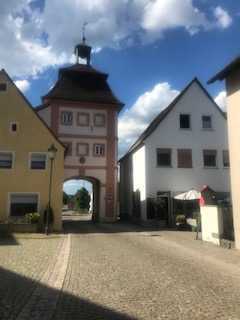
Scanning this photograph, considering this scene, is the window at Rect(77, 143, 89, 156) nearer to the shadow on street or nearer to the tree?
the shadow on street

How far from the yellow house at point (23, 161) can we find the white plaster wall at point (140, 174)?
8185 millimetres

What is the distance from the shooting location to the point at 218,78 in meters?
16.9

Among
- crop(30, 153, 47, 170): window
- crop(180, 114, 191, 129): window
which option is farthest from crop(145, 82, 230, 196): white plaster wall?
crop(30, 153, 47, 170): window

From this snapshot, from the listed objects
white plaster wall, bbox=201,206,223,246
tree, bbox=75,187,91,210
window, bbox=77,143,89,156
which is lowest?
white plaster wall, bbox=201,206,223,246

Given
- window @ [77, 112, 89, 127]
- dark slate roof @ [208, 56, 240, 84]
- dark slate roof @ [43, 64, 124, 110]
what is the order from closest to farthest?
→ dark slate roof @ [208, 56, 240, 84], window @ [77, 112, 89, 127], dark slate roof @ [43, 64, 124, 110]

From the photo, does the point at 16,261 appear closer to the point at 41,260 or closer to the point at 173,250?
the point at 41,260

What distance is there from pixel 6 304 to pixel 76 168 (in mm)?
29312

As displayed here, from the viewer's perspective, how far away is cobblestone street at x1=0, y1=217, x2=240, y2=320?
678 cm

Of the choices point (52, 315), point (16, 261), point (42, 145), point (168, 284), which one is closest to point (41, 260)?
point (16, 261)

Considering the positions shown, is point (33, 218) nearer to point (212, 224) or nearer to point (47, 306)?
point (212, 224)

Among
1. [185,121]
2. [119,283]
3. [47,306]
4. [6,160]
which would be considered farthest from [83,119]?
[47,306]

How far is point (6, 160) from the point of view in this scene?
26344 millimetres

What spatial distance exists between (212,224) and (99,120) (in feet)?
71.2

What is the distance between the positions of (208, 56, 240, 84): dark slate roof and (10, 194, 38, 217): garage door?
1481 cm
